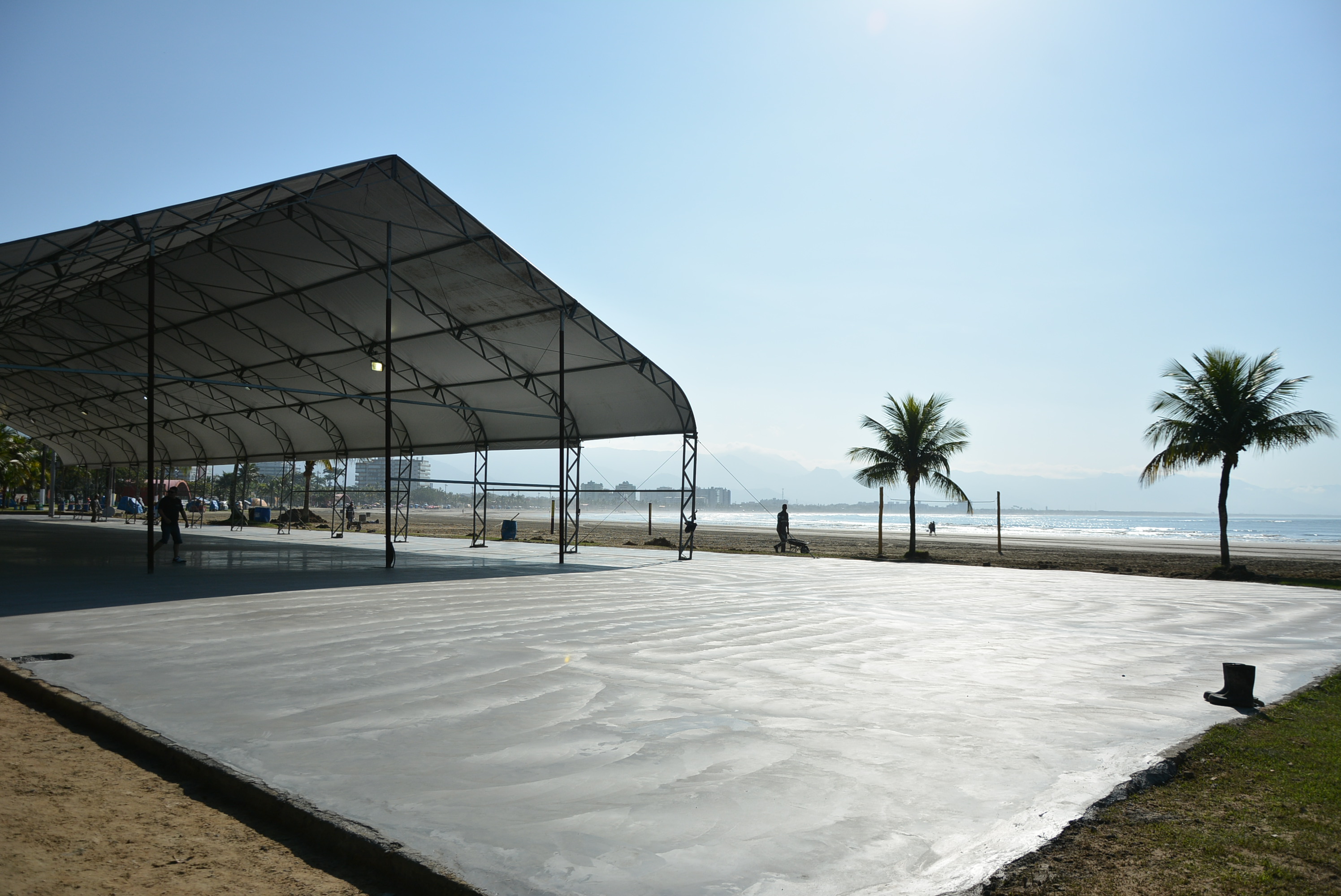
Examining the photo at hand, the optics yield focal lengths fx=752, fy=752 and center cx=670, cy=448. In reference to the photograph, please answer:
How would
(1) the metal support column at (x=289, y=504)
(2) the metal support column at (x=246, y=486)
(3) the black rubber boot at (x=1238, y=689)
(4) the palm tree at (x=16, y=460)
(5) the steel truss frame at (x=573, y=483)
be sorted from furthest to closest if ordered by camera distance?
(4) the palm tree at (x=16, y=460)
(2) the metal support column at (x=246, y=486)
(1) the metal support column at (x=289, y=504)
(5) the steel truss frame at (x=573, y=483)
(3) the black rubber boot at (x=1238, y=689)

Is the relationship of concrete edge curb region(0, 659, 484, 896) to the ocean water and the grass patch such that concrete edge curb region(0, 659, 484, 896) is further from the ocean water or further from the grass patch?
the ocean water

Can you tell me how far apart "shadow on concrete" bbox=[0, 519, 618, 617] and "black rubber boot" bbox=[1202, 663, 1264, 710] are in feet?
38.2

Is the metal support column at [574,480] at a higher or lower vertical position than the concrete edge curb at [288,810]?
higher

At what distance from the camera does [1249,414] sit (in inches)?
782

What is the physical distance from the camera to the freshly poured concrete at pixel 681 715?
303 cm

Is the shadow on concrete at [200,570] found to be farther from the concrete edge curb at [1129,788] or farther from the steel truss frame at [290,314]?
the concrete edge curb at [1129,788]

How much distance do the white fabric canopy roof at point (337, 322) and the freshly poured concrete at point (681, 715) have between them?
8.17 m

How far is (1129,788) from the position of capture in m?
3.77

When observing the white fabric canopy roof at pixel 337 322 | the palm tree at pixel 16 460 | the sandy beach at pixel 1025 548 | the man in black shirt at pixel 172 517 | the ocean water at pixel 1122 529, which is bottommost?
the ocean water at pixel 1122 529

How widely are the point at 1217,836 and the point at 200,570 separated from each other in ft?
54.0

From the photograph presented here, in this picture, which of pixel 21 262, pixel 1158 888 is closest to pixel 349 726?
pixel 1158 888

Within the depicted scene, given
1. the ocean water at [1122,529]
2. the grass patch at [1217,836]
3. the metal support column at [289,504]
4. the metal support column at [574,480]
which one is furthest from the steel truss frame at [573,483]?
the ocean water at [1122,529]

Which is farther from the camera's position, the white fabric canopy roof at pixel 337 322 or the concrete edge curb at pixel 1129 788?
the white fabric canopy roof at pixel 337 322

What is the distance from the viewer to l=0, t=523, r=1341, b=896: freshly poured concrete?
9.93ft
